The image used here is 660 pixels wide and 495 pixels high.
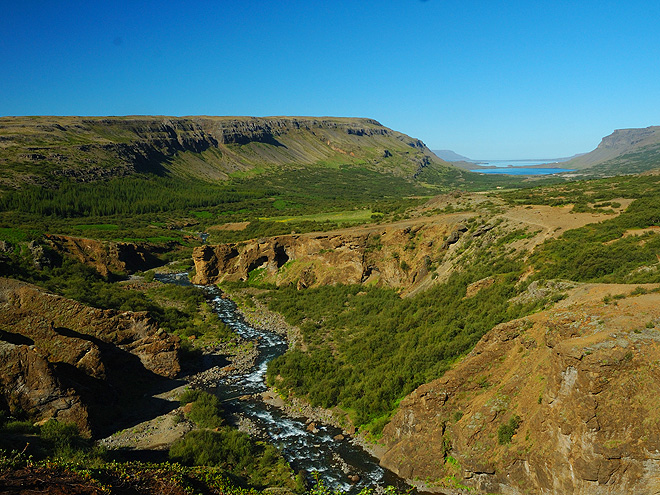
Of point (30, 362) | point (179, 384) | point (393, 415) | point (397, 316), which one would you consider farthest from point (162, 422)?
point (397, 316)

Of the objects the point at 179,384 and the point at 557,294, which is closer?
the point at 557,294

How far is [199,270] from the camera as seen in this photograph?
6719cm

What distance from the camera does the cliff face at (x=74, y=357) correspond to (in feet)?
86.9

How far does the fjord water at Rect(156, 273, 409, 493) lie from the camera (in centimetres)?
2311

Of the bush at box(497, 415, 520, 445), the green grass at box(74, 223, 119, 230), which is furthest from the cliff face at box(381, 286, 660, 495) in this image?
the green grass at box(74, 223, 119, 230)

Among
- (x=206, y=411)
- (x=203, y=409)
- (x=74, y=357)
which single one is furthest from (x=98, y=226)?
(x=206, y=411)

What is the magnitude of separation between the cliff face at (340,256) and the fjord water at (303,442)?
19.8 m

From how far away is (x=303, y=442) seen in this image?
26766mm

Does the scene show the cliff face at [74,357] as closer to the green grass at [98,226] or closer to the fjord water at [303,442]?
the fjord water at [303,442]

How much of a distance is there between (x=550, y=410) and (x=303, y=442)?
16.2 meters

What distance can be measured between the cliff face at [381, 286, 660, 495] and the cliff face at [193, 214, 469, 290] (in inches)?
929

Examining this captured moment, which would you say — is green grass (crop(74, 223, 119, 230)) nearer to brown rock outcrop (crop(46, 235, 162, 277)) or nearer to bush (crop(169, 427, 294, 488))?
brown rock outcrop (crop(46, 235, 162, 277))

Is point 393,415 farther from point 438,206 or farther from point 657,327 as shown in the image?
point 438,206

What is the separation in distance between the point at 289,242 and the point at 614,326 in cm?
5008
